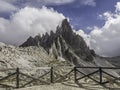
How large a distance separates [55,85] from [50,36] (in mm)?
120610

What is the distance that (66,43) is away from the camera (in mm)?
155375

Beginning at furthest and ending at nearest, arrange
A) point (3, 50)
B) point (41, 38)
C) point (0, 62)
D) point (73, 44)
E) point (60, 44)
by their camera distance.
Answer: point (73, 44)
point (41, 38)
point (60, 44)
point (3, 50)
point (0, 62)

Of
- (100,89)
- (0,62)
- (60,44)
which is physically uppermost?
(60,44)

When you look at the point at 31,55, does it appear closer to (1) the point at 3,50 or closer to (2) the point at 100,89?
(1) the point at 3,50

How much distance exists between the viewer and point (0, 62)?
109 feet

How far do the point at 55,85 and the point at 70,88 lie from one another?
68.8 inches

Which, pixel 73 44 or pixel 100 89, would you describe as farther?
pixel 73 44

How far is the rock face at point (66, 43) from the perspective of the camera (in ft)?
443

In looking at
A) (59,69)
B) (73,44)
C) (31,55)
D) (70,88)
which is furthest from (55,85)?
(73,44)

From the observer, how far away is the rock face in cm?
13512

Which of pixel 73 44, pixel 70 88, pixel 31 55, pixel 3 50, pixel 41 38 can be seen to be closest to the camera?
pixel 70 88

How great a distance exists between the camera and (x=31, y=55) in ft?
136

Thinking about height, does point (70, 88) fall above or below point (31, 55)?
below

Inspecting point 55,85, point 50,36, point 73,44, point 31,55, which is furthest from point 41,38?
point 55,85
